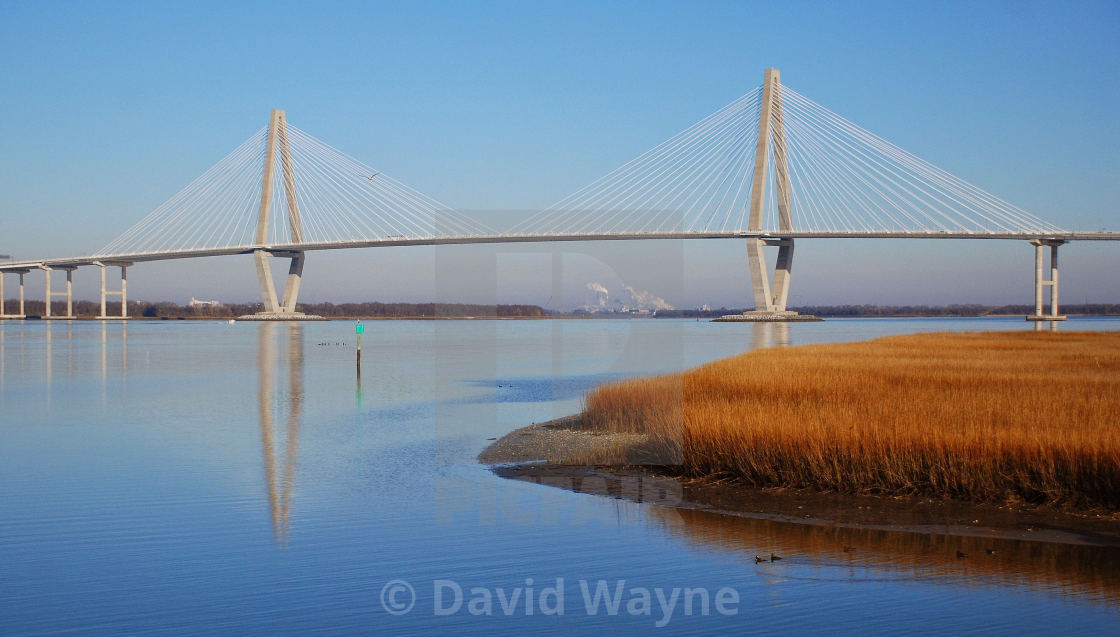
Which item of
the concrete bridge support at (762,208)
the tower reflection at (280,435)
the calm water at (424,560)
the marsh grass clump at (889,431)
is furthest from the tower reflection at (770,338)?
the calm water at (424,560)

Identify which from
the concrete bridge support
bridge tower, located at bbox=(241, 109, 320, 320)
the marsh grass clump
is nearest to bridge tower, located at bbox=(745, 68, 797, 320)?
the concrete bridge support

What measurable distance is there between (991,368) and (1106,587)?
1146 cm

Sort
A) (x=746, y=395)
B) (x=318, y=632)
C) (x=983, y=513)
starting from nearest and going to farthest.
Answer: (x=318, y=632)
(x=983, y=513)
(x=746, y=395)

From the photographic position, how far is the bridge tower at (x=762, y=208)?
191 ft

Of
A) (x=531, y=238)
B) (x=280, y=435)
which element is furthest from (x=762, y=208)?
(x=280, y=435)

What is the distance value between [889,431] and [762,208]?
51.9 metres

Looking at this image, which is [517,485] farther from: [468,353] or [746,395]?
[468,353]

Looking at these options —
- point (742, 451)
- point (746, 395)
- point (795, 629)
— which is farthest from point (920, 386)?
point (795, 629)

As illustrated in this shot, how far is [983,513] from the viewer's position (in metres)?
7.52

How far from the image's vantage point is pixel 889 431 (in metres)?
8.66

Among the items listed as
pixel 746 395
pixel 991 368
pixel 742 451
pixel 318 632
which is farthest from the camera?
pixel 991 368

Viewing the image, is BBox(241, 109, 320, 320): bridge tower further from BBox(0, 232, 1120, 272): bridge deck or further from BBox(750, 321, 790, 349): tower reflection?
BBox(750, 321, 790, 349): tower reflection

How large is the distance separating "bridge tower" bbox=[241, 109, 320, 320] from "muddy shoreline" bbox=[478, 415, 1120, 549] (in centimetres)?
5942

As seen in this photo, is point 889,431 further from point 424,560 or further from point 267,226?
point 267,226
